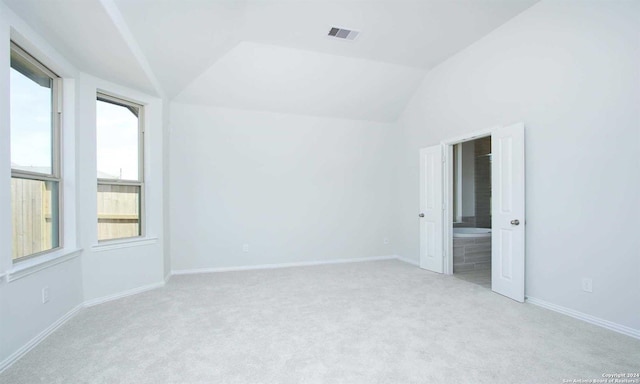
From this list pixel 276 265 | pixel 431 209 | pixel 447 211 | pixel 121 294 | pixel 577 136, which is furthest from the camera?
pixel 276 265

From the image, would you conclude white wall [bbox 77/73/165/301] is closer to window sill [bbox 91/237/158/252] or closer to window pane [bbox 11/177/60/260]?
window sill [bbox 91/237/158/252]

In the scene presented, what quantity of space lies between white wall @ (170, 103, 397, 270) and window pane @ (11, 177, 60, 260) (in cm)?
162

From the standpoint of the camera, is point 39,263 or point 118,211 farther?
point 118,211

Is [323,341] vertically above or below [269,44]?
below

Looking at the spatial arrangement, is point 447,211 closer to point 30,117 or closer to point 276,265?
point 276,265

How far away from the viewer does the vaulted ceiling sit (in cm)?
243

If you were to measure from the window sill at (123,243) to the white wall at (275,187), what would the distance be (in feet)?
2.30

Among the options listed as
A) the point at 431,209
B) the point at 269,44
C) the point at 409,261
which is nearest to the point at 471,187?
the point at 431,209

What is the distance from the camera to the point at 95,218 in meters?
3.14

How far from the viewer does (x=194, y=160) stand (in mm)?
4422

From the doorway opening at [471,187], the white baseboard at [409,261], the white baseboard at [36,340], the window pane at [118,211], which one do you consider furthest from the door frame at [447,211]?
the white baseboard at [36,340]

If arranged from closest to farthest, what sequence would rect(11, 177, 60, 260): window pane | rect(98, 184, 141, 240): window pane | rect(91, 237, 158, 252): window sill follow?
rect(11, 177, 60, 260): window pane < rect(91, 237, 158, 252): window sill < rect(98, 184, 141, 240): window pane

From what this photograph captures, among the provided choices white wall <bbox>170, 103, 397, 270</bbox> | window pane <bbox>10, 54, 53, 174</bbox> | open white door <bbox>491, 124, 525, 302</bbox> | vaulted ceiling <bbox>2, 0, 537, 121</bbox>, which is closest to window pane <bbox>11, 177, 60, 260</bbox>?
window pane <bbox>10, 54, 53, 174</bbox>

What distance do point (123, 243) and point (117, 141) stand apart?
1.17 meters
